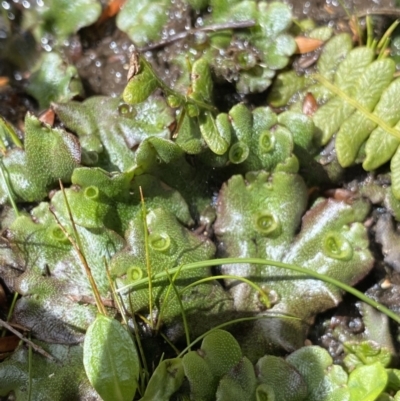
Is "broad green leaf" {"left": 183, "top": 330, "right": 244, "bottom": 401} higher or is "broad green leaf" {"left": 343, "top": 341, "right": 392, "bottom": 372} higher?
"broad green leaf" {"left": 183, "top": 330, "right": 244, "bottom": 401}

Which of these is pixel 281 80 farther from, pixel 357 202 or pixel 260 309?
pixel 260 309

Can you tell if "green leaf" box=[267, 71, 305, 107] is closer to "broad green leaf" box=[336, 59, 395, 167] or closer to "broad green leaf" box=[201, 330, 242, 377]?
"broad green leaf" box=[336, 59, 395, 167]

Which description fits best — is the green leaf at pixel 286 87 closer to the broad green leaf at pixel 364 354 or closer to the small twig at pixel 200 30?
the small twig at pixel 200 30

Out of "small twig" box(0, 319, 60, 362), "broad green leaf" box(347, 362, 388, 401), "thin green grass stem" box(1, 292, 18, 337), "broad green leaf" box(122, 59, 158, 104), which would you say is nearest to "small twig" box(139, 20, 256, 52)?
"broad green leaf" box(122, 59, 158, 104)

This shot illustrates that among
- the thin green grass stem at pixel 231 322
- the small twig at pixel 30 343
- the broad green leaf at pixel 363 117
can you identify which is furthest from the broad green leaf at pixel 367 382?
the small twig at pixel 30 343

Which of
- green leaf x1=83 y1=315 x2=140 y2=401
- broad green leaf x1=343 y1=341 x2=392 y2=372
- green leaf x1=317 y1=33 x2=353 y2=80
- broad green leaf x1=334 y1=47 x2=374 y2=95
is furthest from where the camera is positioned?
green leaf x1=317 y1=33 x2=353 y2=80

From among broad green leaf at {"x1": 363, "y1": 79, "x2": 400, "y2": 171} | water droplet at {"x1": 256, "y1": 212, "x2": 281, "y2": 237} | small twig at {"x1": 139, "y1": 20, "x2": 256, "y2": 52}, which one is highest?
small twig at {"x1": 139, "y1": 20, "x2": 256, "y2": 52}
